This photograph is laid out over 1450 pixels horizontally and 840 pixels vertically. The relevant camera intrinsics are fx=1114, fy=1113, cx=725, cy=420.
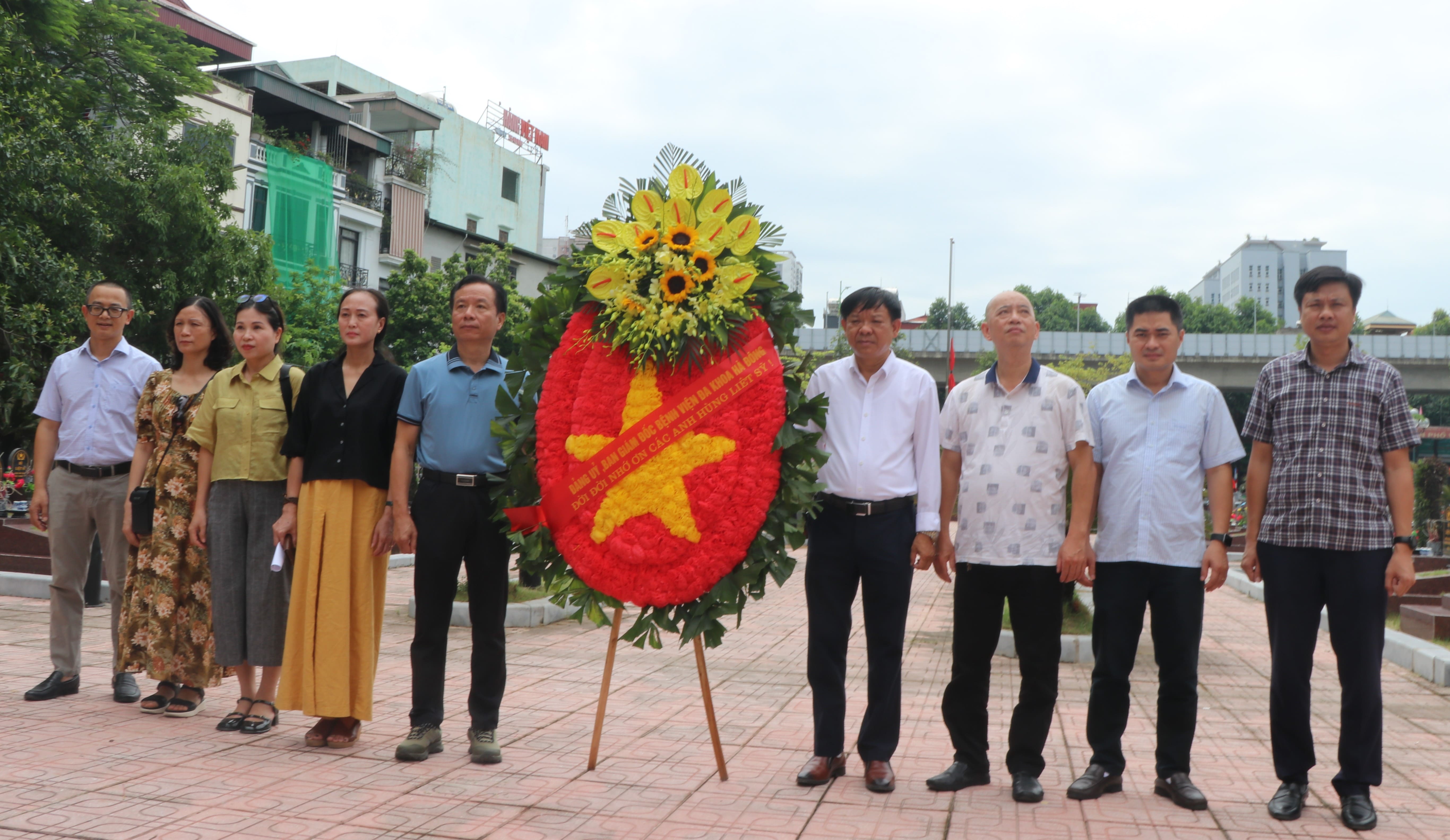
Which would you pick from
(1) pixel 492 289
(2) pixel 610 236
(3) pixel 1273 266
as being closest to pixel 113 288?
(1) pixel 492 289

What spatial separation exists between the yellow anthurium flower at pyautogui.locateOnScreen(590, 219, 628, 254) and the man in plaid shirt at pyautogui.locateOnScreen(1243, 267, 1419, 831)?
105 inches

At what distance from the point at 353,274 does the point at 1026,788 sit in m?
31.2

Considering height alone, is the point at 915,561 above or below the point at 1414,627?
above

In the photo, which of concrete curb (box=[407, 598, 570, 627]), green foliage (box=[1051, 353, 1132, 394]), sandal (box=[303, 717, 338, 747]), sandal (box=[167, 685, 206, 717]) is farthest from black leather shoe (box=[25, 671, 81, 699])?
green foliage (box=[1051, 353, 1132, 394])

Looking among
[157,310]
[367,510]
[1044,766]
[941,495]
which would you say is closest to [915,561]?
[941,495]

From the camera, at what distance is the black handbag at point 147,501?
568 centimetres

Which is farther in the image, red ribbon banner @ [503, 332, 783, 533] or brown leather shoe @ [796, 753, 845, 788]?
red ribbon banner @ [503, 332, 783, 533]

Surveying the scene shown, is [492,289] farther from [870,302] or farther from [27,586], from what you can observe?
[27,586]

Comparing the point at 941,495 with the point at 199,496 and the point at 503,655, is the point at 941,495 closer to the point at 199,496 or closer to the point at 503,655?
the point at 503,655

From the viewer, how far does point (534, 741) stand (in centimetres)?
533

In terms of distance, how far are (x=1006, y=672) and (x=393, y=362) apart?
195 inches

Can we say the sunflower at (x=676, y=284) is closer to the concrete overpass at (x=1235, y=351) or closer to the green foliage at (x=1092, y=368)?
the green foliage at (x=1092, y=368)

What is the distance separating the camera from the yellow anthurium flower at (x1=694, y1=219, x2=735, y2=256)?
478 cm

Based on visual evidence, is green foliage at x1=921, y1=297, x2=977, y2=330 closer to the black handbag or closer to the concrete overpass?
the concrete overpass
